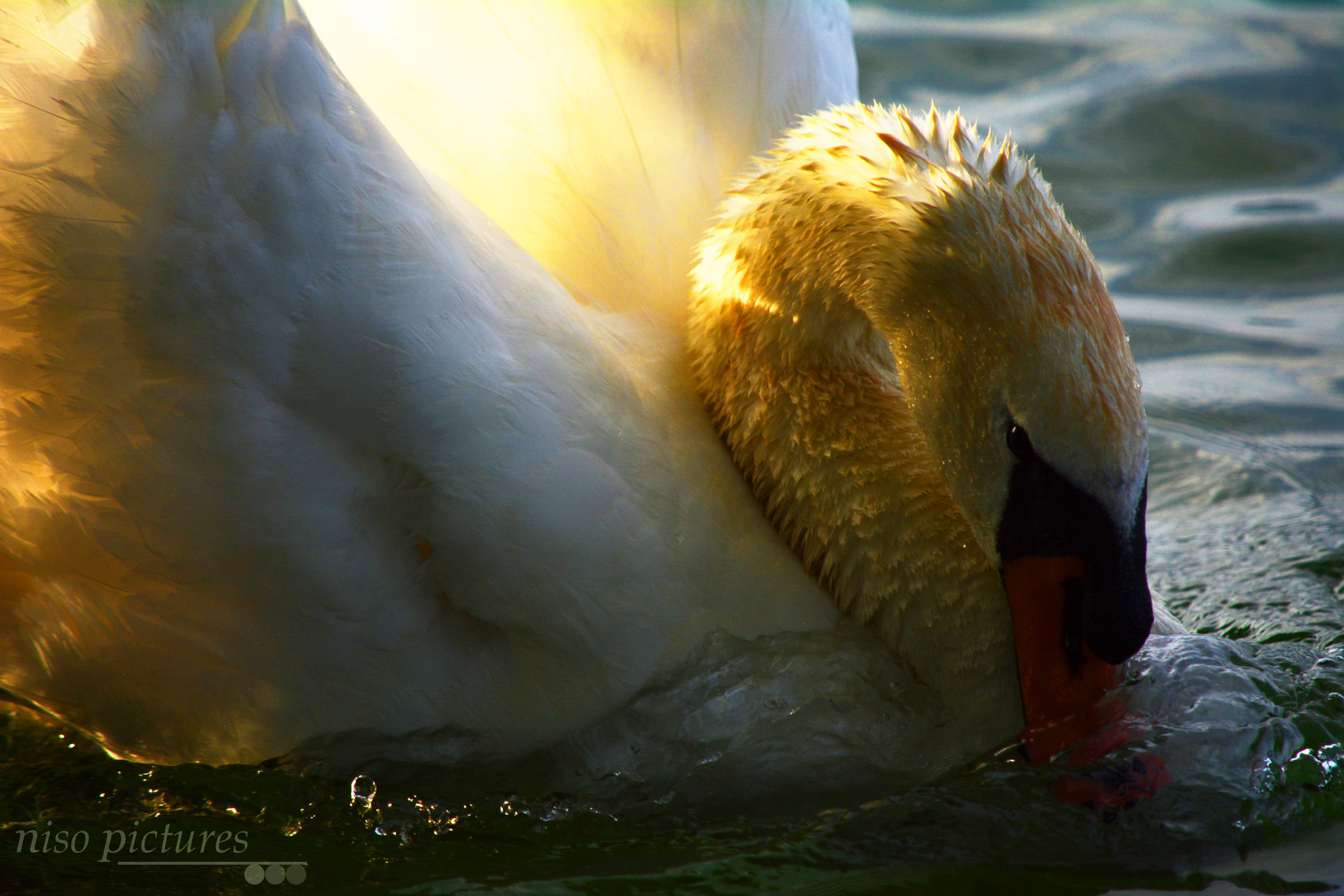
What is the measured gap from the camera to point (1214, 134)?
6.93 meters

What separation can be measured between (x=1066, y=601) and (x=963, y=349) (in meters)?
0.53

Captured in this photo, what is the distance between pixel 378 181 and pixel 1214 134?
18.6 ft

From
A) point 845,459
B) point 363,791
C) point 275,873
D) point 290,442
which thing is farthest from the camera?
point 845,459

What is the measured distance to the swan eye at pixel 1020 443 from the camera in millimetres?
2561

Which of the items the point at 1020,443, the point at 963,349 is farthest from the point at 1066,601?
the point at 963,349

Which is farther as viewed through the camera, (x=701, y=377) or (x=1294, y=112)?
(x=1294, y=112)

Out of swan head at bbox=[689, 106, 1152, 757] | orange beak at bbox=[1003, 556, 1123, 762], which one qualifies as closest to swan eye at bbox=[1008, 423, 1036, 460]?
swan head at bbox=[689, 106, 1152, 757]

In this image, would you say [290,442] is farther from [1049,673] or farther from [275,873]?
[1049,673]

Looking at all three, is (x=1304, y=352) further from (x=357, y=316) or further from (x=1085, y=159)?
(x=357, y=316)

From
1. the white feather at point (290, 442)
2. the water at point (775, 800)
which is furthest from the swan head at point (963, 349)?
the white feather at point (290, 442)

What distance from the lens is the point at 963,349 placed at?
2.67 m

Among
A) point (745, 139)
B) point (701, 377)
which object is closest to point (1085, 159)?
point (745, 139)

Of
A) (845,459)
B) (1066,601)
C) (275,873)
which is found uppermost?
(845,459)

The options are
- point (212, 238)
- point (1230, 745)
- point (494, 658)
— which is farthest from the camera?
point (1230, 745)
